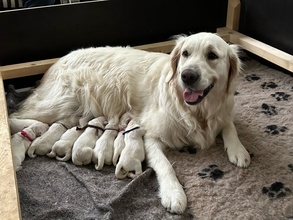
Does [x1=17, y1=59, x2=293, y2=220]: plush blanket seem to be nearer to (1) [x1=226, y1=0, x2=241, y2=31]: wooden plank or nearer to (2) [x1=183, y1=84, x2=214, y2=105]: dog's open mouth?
(2) [x1=183, y1=84, x2=214, y2=105]: dog's open mouth

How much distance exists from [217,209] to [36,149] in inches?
40.5

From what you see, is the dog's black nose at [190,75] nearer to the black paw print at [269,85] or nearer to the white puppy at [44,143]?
the white puppy at [44,143]

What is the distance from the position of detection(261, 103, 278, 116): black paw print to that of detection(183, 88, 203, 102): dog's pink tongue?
2.61 feet

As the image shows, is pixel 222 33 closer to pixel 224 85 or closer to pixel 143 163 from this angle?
pixel 224 85

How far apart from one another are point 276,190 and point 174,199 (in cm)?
50

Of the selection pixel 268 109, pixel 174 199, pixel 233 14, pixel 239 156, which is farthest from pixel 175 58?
pixel 233 14

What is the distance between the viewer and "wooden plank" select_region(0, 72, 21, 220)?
1.33 m

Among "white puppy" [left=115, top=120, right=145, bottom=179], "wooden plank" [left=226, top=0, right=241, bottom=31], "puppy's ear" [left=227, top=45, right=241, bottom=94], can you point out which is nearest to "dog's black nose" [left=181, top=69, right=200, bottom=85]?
"puppy's ear" [left=227, top=45, right=241, bottom=94]

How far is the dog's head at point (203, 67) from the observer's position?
5.95 feet

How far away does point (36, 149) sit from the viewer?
2.06m

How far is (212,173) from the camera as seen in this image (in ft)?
6.27

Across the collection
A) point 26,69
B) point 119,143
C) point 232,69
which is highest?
point 232,69

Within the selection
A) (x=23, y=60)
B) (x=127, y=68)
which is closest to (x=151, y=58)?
(x=127, y=68)

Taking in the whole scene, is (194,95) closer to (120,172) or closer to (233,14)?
(120,172)
